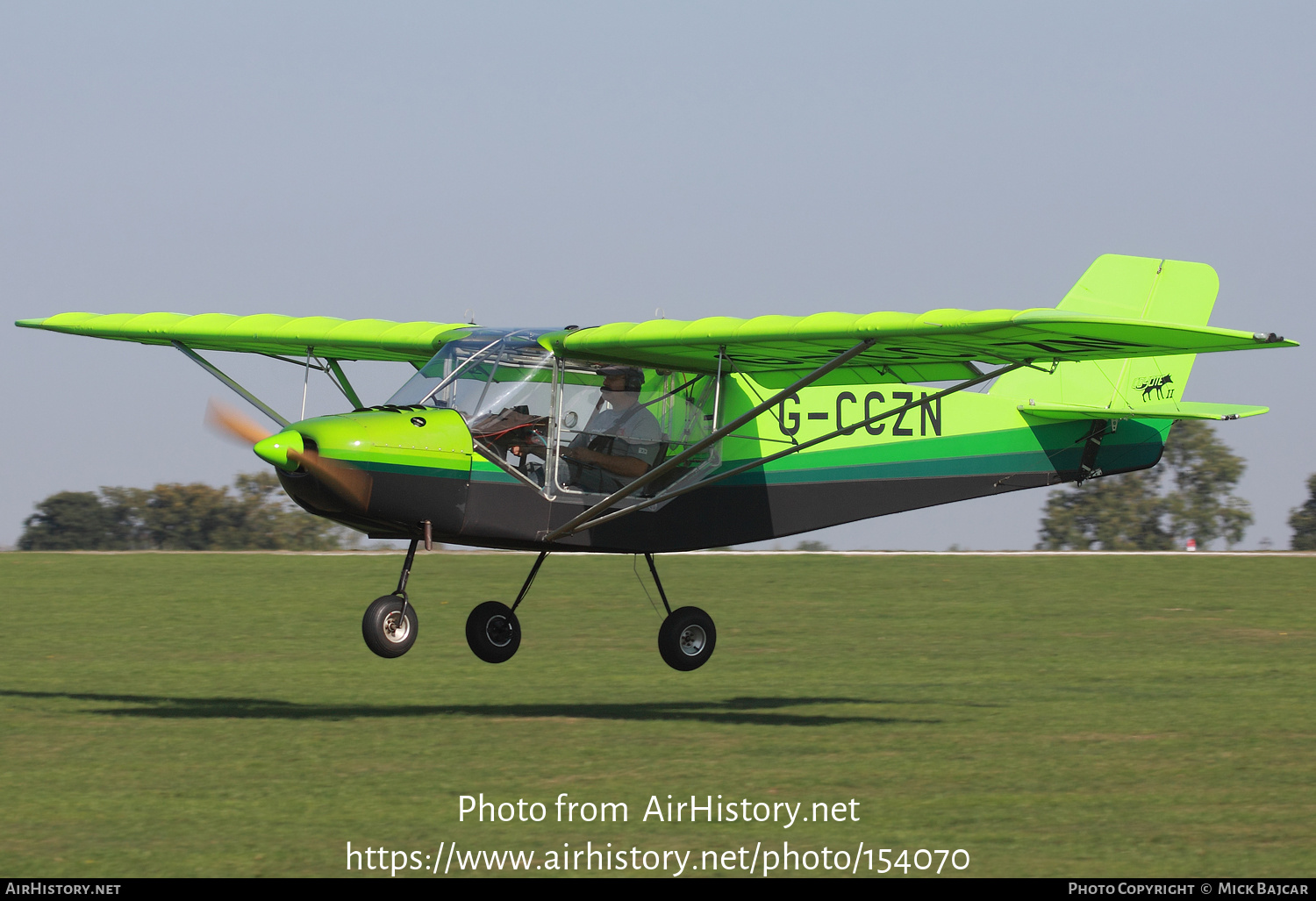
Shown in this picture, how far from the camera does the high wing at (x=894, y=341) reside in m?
11.4

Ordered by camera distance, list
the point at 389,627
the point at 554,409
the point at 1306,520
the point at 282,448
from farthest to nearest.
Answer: the point at 1306,520, the point at 554,409, the point at 389,627, the point at 282,448

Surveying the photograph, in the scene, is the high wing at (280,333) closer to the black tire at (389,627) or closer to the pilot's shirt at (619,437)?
the pilot's shirt at (619,437)

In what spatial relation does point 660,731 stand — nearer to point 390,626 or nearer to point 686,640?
point 686,640

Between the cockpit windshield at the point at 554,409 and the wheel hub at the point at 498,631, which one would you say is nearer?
the cockpit windshield at the point at 554,409

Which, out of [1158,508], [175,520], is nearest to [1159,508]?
[1158,508]

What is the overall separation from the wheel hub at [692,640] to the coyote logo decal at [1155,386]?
584 cm

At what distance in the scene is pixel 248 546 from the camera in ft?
180

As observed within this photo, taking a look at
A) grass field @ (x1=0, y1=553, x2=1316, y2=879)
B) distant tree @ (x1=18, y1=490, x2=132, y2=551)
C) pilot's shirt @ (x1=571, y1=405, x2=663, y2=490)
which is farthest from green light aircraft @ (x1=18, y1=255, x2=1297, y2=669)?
distant tree @ (x1=18, y1=490, x2=132, y2=551)

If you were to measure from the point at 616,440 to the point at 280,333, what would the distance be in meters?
4.08

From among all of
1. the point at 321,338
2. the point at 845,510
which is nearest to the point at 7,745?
the point at 321,338

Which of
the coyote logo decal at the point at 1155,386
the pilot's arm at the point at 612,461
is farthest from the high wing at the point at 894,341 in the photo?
the coyote logo decal at the point at 1155,386

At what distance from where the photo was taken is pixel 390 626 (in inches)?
514

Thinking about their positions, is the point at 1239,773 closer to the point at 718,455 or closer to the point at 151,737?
the point at 718,455
